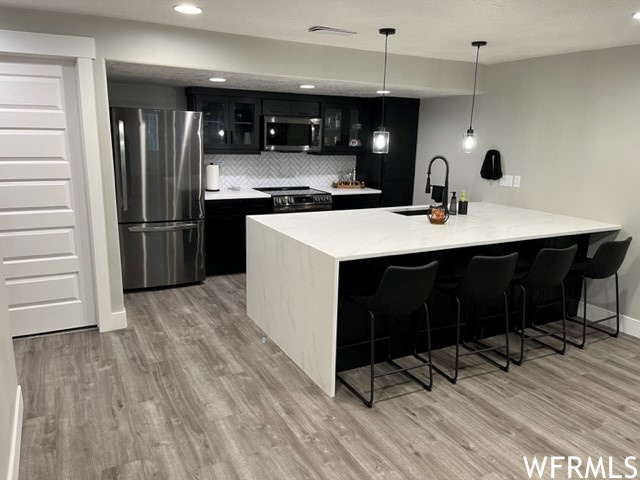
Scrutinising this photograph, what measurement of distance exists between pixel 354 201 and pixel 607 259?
2.97 meters

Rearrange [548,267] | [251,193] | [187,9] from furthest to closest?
1. [251,193]
2. [548,267]
3. [187,9]

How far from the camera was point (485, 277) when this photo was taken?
9.95 ft

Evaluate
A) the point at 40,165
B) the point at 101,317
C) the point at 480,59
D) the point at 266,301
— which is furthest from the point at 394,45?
the point at 101,317

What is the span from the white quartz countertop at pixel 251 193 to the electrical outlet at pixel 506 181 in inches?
61.9

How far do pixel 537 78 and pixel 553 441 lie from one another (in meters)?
3.26

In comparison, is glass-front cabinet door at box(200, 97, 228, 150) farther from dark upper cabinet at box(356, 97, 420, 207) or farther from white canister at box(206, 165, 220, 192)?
dark upper cabinet at box(356, 97, 420, 207)

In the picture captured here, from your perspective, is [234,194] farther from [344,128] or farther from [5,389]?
[5,389]

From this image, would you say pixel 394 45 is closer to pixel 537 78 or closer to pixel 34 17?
pixel 537 78

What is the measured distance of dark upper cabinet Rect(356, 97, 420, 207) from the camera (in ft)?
19.4

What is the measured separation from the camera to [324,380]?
9.71 feet

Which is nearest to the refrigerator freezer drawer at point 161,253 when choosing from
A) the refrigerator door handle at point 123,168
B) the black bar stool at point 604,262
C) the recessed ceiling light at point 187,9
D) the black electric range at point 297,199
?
the refrigerator door handle at point 123,168

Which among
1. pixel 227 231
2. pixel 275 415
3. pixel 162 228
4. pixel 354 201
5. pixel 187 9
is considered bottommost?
pixel 275 415

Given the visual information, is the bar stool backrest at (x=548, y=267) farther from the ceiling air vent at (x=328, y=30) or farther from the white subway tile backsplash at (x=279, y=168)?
the white subway tile backsplash at (x=279, y=168)

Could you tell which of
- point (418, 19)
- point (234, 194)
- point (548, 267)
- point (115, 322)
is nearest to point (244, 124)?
point (234, 194)
